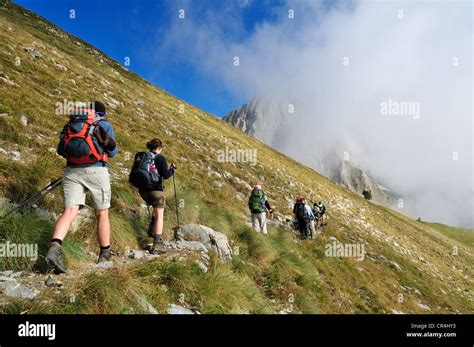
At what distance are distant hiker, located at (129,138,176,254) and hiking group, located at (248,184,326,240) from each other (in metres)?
5.38

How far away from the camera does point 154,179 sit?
25.8ft

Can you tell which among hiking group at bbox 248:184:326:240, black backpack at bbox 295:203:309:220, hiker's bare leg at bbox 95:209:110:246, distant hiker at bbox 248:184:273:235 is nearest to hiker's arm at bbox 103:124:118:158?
hiker's bare leg at bbox 95:209:110:246

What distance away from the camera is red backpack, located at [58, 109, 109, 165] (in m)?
5.82

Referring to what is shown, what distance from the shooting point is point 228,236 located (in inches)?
420

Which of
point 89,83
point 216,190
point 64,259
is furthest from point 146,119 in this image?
point 64,259

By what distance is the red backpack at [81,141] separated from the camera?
5820 mm

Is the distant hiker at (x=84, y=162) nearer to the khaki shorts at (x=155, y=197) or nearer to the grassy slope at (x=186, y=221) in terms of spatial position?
the grassy slope at (x=186, y=221)

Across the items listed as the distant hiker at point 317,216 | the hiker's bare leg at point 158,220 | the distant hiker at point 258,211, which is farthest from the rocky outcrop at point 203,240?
the distant hiker at point 317,216

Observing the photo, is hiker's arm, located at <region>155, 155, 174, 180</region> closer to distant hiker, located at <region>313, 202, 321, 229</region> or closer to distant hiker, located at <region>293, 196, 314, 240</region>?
distant hiker, located at <region>293, 196, 314, 240</region>

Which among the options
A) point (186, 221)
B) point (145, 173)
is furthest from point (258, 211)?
point (145, 173)

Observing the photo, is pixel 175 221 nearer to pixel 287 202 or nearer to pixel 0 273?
pixel 0 273

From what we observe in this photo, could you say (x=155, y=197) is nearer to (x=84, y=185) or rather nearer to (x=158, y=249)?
(x=158, y=249)
